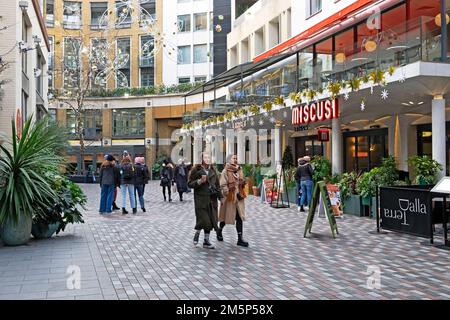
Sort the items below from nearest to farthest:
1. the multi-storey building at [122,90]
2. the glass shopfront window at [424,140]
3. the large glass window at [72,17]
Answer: the glass shopfront window at [424,140], the multi-storey building at [122,90], the large glass window at [72,17]

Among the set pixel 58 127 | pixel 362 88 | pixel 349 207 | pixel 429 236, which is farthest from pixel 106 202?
pixel 429 236

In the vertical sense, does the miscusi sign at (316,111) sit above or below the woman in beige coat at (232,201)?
above

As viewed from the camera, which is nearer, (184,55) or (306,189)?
(306,189)

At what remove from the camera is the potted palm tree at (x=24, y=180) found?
883 cm

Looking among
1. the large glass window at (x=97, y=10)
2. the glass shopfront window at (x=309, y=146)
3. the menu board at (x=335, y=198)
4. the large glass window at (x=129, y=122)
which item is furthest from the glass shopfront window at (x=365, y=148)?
the large glass window at (x=97, y=10)

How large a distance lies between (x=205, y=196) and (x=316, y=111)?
833 cm

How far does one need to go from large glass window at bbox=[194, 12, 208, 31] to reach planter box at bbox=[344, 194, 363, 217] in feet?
118

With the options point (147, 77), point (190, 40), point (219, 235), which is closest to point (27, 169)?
point (219, 235)

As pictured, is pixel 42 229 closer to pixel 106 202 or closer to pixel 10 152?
pixel 10 152

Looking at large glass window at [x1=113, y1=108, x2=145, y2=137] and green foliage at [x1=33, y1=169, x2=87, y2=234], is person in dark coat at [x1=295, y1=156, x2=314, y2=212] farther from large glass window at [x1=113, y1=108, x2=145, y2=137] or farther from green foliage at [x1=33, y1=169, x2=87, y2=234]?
large glass window at [x1=113, y1=108, x2=145, y2=137]

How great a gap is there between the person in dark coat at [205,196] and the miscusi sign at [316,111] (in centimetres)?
713

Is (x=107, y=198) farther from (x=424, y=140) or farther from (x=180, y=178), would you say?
(x=424, y=140)

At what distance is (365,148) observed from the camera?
22.7 m

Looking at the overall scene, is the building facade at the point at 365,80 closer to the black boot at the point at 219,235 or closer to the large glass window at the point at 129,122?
the black boot at the point at 219,235
